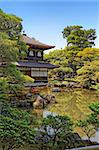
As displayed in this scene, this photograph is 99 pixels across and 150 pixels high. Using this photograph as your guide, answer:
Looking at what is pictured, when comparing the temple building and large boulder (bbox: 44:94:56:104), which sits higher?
the temple building

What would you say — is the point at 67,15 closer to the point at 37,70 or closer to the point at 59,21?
the point at 59,21

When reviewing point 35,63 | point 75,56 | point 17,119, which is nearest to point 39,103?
point 17,119

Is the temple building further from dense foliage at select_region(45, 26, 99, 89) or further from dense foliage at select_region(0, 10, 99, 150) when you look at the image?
dense foliage at select_region(0, 10, 99, 150)

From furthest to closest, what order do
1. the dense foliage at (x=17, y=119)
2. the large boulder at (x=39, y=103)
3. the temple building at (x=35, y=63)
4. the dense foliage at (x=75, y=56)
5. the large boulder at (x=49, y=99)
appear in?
the dense foliage at (x=75, y=56) → the temple building at (x=35, y=63) → the large boulder at (x=49, y=99) → the large boulder at (x=39, y=103) → the dense foliage at (x=17, y=119)

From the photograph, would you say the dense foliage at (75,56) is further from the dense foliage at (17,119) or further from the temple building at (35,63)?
the dense foliage at (17,119)

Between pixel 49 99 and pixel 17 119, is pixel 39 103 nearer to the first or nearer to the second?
pixel 49 99

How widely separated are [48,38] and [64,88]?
4801mm

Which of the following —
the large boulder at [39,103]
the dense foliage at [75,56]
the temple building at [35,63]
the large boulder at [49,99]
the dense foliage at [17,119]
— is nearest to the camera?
the dense foliage at [17,119]

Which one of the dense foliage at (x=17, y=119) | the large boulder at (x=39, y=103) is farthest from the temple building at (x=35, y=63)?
the dense foliage at (x=17, y=119)

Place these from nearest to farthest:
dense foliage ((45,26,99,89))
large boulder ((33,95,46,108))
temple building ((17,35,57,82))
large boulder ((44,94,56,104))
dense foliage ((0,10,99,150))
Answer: dense foliage ((0,10,99,150)) → large boulder ((33,95,46,108)) → large boulder ((44,94,56,104)) → temple building ((17,35,57,82)) → dense foliage ((45,26,99,89))

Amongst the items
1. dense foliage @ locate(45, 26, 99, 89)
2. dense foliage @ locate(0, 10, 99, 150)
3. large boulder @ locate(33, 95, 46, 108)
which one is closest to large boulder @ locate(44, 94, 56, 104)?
large boulder @ locate(33, 95, 46, 108)

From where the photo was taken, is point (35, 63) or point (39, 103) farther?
point (35, 63)

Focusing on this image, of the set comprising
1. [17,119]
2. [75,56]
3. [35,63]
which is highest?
[75,56]

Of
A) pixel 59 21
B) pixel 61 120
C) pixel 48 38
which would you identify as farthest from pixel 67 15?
pixel 61 120
